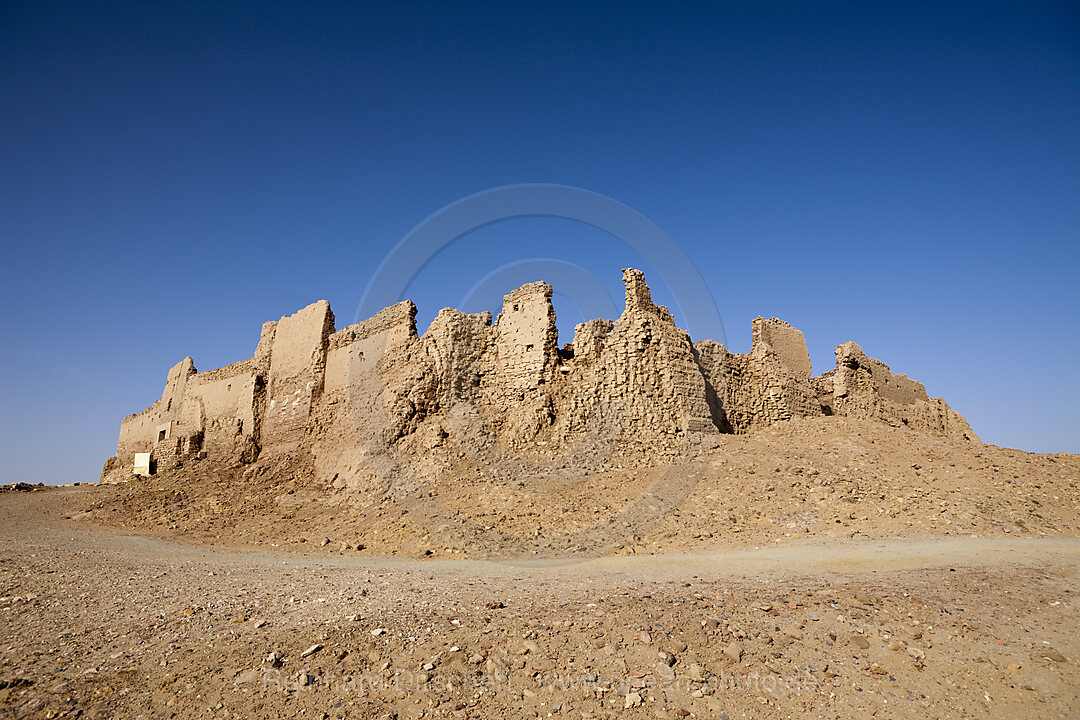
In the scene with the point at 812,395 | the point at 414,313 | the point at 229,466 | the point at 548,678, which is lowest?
the point at 548,678

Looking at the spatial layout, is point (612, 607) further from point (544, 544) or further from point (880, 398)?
point (880, 398)

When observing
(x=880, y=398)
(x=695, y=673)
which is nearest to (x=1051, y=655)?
(x=695, y=673)

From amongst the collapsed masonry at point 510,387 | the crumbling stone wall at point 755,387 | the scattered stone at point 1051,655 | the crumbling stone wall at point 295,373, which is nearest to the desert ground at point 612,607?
the scattered stone at point 1051,655

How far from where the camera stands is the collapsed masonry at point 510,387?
14094 millimetres

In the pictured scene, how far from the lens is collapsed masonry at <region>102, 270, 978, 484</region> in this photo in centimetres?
1409

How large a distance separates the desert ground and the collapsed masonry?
2.62 meters

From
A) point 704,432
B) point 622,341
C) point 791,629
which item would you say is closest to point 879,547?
point 791,629

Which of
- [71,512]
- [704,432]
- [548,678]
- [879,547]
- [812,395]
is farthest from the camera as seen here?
[812,395]

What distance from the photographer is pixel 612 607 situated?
5.49 m

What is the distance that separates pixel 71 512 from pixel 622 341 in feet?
54.0

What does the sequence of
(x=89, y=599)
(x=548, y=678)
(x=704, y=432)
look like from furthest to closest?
(x=704, y=432)
(x=89, y=599)
(x=548, y=678)

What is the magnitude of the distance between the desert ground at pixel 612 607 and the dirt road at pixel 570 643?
0.08 feet

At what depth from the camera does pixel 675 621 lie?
200 inches

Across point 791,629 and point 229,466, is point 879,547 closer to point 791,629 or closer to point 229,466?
point 791,629
